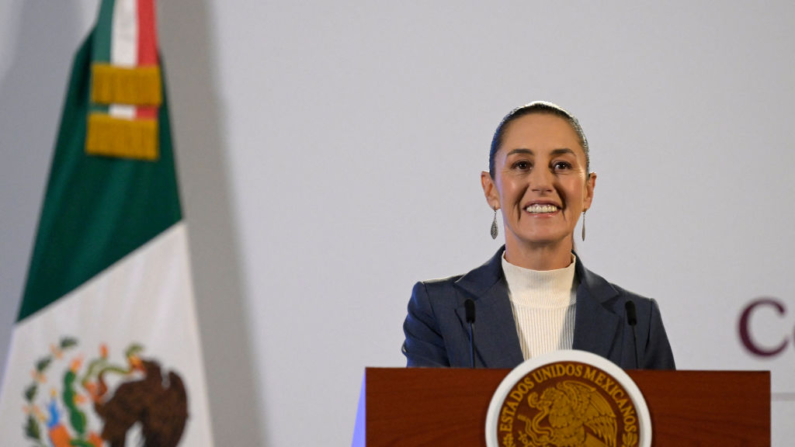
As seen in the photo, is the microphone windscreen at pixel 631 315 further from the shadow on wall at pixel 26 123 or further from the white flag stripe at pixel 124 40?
the shadow on wall at pixel 26 123

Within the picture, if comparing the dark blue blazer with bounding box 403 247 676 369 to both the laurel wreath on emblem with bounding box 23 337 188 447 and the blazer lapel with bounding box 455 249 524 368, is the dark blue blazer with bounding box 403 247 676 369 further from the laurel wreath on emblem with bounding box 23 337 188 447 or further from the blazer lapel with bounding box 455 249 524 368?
the laurel wreath on emblem with bounding box 23 337 188 447

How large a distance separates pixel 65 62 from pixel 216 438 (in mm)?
1318

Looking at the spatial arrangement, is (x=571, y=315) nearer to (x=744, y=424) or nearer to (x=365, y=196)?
(x=744, y=424)

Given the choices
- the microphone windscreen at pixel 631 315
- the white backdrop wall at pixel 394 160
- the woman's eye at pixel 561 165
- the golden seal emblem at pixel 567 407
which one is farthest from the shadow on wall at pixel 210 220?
the golden seal emblem at pixel 567 407

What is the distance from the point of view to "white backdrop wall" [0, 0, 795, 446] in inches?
128

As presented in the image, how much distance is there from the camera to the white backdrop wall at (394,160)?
3256mm

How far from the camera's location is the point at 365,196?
3.35 meters

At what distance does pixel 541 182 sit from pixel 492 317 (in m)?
0.38

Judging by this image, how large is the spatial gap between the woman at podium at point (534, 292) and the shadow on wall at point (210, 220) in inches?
34.2

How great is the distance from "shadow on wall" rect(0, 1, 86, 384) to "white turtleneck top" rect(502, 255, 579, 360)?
1.56 meters

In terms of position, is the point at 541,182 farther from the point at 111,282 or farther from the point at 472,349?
the point at 111,282

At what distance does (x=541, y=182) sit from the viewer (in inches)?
102

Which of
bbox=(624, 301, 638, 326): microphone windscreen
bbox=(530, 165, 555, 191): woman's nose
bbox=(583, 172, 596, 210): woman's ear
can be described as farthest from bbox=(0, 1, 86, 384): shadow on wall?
bbox=(624, 301, 638, 326): microphone windscreen

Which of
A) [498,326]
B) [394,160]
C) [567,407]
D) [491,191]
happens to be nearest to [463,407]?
[567,407]
